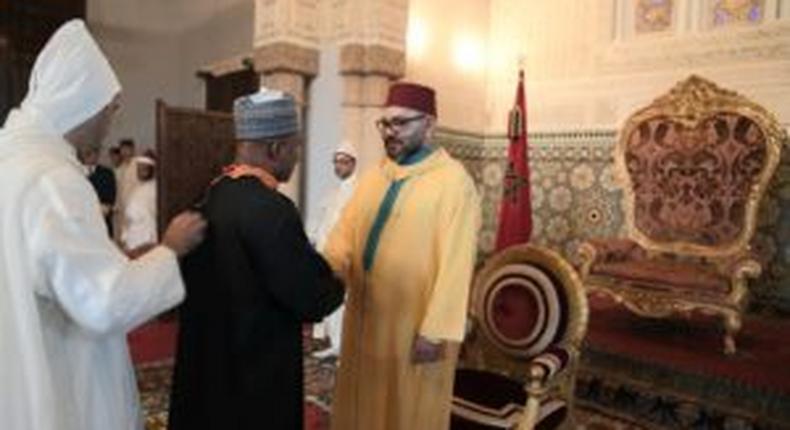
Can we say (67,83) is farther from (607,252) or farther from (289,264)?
(607,252)

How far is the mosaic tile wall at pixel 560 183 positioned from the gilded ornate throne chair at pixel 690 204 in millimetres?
697

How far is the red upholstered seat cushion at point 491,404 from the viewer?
2305mm

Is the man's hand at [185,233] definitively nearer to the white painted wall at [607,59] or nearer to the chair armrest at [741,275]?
the chair armrest at [741,275]

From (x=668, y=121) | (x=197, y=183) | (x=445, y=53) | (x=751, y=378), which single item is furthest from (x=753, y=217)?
(x=197, y=183)

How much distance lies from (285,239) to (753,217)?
4069 mm

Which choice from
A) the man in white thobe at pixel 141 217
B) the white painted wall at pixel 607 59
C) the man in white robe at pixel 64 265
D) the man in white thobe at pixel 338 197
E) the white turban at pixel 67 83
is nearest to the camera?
the man in white robe at pixel 64 265

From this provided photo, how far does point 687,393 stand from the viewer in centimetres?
391

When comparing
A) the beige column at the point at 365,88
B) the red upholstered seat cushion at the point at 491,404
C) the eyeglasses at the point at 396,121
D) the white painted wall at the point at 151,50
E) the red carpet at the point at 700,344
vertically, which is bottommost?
the red carpet at the point at 700,344

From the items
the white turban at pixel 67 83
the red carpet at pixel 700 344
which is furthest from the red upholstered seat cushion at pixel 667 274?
the white turban at pixel 67 83

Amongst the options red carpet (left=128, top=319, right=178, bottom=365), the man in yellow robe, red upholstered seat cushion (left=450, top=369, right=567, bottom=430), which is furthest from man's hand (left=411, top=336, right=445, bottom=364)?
red carpet (left=128, top=319, right=178, bottom=365)

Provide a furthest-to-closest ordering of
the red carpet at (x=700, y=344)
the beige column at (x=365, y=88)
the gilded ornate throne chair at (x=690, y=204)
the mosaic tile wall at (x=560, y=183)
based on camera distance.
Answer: the mosaic tile wall at (x=560, y=183), the beige column at (x=365, y=88), the gilded ornate throne chair at (x=690, y=204), the red carpet at (x=700, y=344)

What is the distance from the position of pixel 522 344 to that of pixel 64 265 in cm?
168

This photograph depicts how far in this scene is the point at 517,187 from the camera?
6004 millimetres

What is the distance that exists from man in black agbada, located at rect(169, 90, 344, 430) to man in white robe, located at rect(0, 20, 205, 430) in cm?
13
